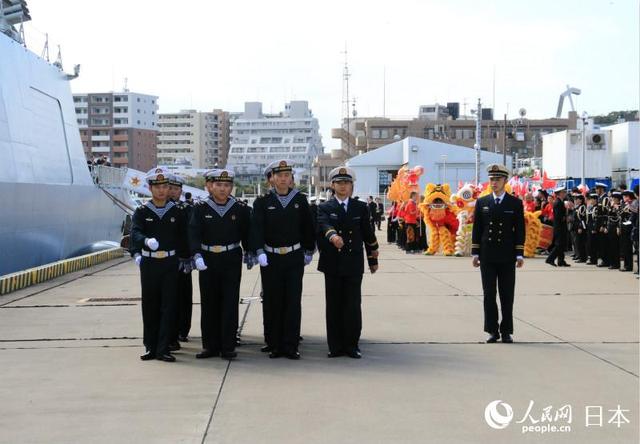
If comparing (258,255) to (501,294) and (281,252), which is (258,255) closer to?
(281,252)

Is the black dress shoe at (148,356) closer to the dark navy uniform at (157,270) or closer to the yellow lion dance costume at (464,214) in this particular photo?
the dark navy uniform at (157,270)

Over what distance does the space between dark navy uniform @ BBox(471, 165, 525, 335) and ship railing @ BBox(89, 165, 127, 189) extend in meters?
20.3

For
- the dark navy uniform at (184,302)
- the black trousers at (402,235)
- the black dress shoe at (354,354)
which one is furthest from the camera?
the black trousers at (402,235)

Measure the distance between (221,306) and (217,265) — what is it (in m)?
0.40

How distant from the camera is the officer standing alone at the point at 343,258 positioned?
6.95m

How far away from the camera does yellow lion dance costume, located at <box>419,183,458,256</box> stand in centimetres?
1853

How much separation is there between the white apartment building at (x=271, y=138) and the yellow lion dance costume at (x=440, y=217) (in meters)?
102

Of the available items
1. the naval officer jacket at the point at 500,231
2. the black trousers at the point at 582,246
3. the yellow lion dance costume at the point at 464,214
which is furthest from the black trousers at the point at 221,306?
the yellow lion dance costume at the point at 464,214

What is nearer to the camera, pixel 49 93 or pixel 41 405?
pixel 41 405

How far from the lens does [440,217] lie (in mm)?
18781

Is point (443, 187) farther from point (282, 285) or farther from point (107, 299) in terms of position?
point (282, 285)

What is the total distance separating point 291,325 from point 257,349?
25.7 inches

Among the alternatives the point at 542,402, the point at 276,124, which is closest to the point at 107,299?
the point at 542,402

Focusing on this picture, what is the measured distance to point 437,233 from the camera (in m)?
19.2
